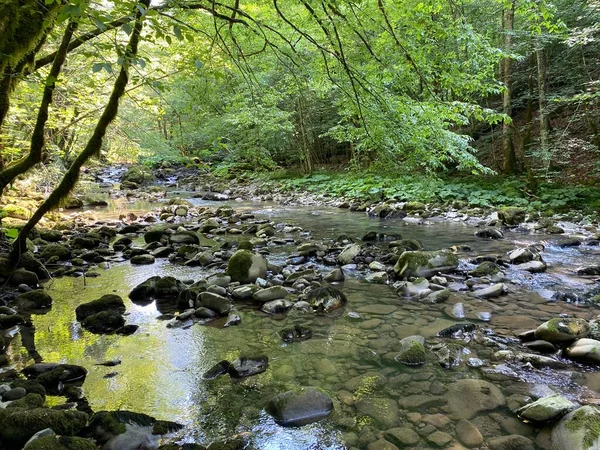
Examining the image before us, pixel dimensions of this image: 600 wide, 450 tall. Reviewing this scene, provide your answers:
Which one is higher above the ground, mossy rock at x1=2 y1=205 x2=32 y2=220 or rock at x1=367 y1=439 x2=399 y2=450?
mossy rock at x1=2 y1=205 x2=32 y2=220

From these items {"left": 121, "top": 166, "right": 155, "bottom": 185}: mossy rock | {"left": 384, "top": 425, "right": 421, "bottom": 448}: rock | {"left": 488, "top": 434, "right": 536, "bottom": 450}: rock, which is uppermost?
{"left": 121, "top": 166, "right": 155, "bottom": 185}: mossy rock

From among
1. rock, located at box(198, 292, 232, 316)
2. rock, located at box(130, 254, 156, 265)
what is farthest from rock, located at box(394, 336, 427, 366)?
rock, located at box(130, 254, 156, 265)

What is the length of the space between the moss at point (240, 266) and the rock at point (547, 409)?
13.9ft

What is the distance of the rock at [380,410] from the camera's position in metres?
2.88

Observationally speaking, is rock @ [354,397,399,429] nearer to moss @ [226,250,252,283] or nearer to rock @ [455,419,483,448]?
rock @ [455,419,483,448]

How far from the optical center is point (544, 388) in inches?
125

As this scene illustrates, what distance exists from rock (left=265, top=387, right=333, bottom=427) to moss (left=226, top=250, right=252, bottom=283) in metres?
3.31

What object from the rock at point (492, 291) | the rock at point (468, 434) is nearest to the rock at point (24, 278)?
the rock at point (468, 434)

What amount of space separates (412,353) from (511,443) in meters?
1.20

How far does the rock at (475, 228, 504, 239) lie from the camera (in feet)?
30.0

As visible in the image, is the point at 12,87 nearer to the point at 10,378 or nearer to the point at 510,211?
the point at 10,378

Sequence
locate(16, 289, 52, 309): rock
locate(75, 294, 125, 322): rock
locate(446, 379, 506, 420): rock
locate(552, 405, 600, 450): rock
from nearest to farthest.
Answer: locate(552, 405, 600, 450): rock, locate(446, 379, 506, 420): rock, locate(75, 294, 125, 322): rock, locate(16, 289, 52, 309): rock

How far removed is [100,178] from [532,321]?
2884 centimetres

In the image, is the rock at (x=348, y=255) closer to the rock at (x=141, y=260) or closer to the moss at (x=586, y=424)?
the rock at (x=141, y=260)
